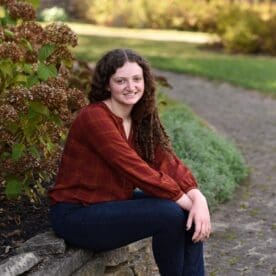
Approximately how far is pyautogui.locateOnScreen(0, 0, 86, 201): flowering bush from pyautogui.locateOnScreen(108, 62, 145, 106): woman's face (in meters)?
0.30

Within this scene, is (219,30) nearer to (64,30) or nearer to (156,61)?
(156,61)

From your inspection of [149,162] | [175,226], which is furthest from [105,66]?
[175,226]

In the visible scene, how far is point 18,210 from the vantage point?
427 cm

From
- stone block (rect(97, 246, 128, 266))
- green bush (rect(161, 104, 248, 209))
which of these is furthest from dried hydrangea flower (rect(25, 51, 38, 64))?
green bush (rect(161, 104, 248, 209))

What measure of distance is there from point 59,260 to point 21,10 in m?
1.82

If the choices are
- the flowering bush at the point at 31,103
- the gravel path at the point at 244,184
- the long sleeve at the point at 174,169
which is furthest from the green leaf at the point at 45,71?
the gravel path at the point at 244,184

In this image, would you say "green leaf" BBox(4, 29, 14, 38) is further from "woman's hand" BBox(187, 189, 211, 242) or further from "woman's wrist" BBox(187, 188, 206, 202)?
"woman's hand" BBox(187, 189, 211, 242)

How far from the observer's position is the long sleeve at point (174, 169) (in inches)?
148

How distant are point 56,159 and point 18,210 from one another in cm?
39

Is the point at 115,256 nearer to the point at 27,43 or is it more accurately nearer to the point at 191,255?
the point at 191,255

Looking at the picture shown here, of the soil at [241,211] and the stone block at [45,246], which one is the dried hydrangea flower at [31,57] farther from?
the stone block at [45,246]

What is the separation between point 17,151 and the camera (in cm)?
389

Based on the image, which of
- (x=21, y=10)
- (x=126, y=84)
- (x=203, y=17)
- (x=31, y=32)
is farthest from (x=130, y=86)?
(x=203, y=17)

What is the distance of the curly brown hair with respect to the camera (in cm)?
362
